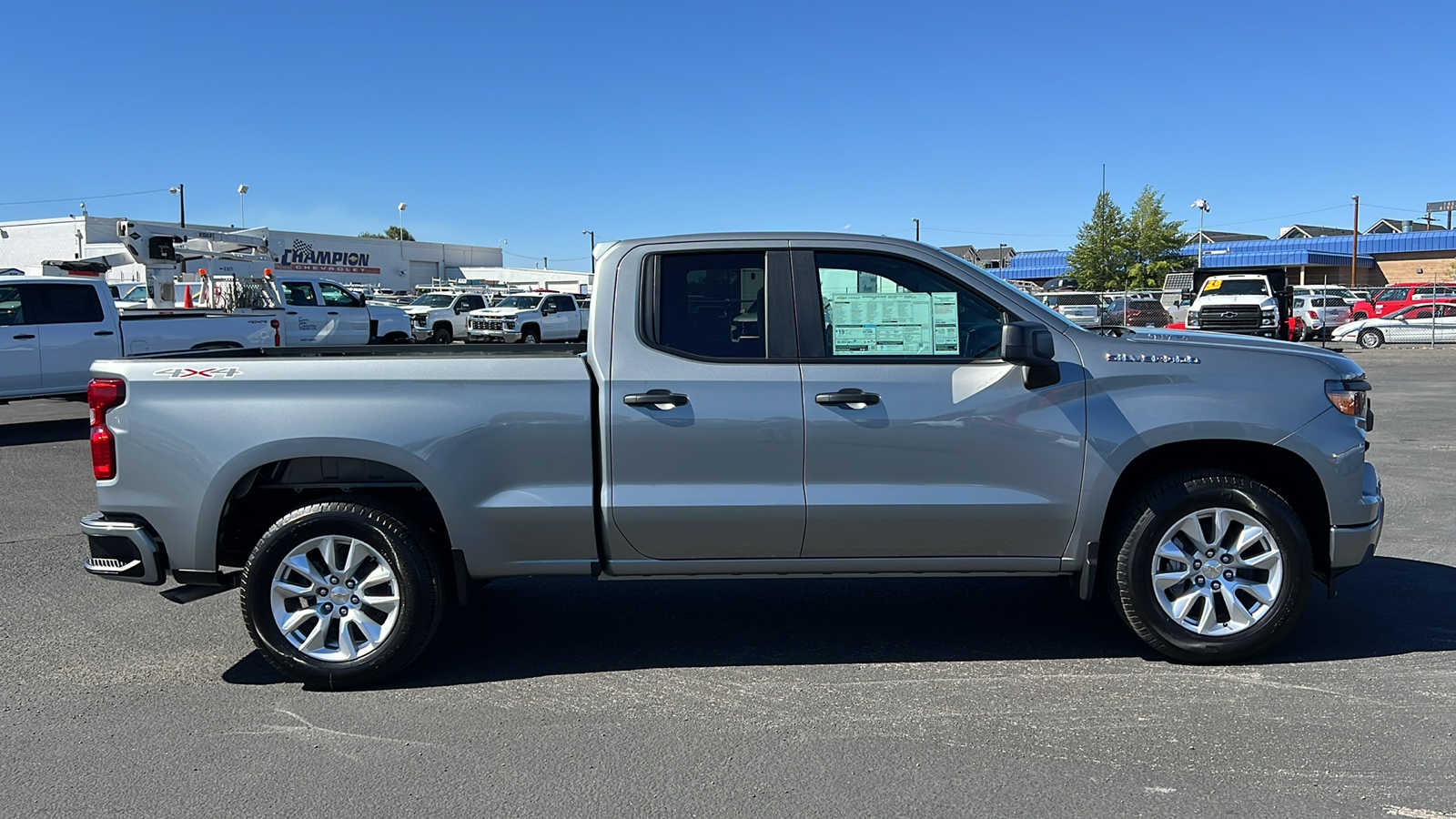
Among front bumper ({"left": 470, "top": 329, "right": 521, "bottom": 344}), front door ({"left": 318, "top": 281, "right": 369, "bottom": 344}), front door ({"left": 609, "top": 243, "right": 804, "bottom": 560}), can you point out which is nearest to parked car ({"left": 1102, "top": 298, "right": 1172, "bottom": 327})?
front bumper ({"left": 470, "top": 329, "right": 521, "bottom": 344})

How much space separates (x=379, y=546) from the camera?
4.61 meters

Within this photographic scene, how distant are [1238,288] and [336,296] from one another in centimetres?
2350

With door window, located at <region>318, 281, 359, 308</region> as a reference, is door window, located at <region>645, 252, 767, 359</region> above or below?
below

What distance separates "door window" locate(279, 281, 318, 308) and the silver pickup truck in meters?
18.5

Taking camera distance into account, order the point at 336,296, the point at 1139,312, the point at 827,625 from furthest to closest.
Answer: the point at 1139,312, the point at 336,296, the point at 827,625

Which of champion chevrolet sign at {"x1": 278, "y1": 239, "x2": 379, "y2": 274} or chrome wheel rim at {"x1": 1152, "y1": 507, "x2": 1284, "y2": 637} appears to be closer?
chrome wheel rim at {"x1": 1152, "y1": 507, "x2": 1284, "y2": 637}

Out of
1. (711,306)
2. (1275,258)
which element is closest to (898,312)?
(711,306)

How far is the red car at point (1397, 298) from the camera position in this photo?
36656 mm

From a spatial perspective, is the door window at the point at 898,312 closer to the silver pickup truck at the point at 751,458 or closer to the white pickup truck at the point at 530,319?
the silver pickup truck at the point at 751,458

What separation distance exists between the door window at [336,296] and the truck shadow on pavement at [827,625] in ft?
58.5

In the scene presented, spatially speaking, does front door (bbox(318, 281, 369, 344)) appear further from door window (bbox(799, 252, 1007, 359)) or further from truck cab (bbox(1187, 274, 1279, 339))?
truck cab (bbox(1187, 274, 1279, 339))

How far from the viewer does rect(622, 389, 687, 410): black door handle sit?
15.1ft

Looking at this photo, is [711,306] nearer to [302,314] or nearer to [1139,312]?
[302,314]

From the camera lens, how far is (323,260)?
58469mm
